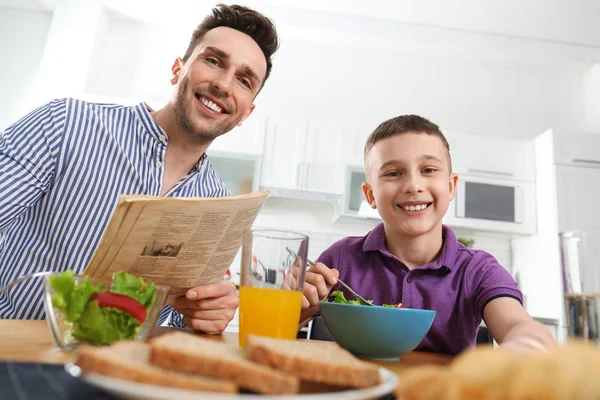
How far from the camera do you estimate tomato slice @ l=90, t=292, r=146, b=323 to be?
578 mm

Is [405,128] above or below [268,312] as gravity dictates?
above

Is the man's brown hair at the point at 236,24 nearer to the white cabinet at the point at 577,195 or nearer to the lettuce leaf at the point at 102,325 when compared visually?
the lettuce leaf at the point at 102,325

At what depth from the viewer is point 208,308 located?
92 centimetres

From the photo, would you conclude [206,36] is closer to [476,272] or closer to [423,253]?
[423,253]

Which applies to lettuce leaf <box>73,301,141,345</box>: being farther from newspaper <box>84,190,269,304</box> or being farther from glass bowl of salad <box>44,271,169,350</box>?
newspaper <box>84,190,269,304</box>

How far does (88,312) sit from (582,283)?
64 centimetres

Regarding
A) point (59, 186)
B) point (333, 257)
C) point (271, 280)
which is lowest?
point (271, 280)

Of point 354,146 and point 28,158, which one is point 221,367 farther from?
point 354,146

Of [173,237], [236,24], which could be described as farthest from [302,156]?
[173,237]

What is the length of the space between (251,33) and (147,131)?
525 millimetres

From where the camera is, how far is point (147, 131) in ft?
4.39

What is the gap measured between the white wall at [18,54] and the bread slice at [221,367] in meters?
3.72

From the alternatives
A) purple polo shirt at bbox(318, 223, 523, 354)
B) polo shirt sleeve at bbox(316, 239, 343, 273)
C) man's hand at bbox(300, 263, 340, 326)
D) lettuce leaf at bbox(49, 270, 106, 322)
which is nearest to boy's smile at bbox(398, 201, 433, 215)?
purple polo shirt at bbox(318, 223, 523, 354)

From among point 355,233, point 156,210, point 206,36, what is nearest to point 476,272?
point 156,210
